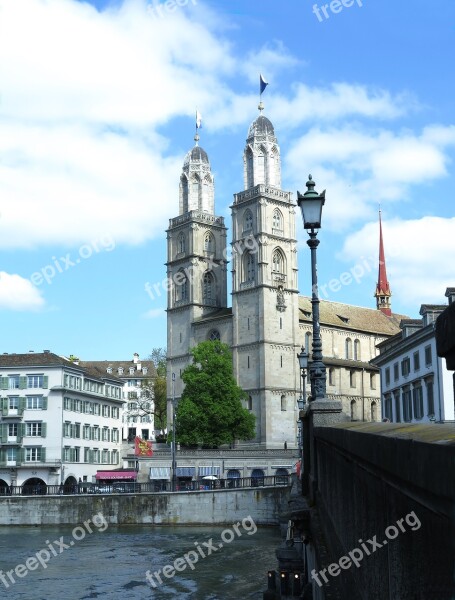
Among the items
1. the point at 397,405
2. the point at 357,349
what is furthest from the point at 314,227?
the point at 357,349

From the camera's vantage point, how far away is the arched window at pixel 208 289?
106 meters

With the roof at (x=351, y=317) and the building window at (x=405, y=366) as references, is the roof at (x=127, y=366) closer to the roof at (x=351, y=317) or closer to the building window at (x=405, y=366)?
the roof at (x=351, y=317)

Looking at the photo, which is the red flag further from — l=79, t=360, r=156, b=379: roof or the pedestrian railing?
l=79, t=360, r=156, b=379: roof

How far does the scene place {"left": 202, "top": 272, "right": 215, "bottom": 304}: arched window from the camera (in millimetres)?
105625

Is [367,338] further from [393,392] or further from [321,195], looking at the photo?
[321,195]

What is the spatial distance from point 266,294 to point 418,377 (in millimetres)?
44967

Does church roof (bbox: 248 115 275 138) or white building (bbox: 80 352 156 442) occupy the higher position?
church roof (bbox: 248 115 275 138)

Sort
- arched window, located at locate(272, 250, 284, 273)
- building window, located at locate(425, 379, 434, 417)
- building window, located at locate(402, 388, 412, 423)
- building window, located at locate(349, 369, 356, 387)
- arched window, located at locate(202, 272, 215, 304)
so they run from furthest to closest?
arched window, located at locate(202, 272, 215, 304)
building window, located at locate(349, 369, 356, 387)
arched window, located at locate(272, 250, 284, 273)
building window, located at locate(402, 388, 412, 423)
building window, located at locate(425, 379, 434, 417)

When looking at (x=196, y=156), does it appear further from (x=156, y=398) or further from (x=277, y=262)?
(x=156, y=398)

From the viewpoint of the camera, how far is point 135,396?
124750 mm

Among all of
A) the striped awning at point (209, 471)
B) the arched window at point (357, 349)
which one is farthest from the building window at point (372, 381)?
the striped awning at point (209, 471)

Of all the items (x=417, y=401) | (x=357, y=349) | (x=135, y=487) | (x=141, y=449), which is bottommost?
(x=135, y=487)

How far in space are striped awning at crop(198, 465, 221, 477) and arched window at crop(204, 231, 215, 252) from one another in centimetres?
3388

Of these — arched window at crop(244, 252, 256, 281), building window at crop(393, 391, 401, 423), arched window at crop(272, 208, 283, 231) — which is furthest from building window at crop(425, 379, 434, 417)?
arched window at crop(272, 208, 283, 231)
